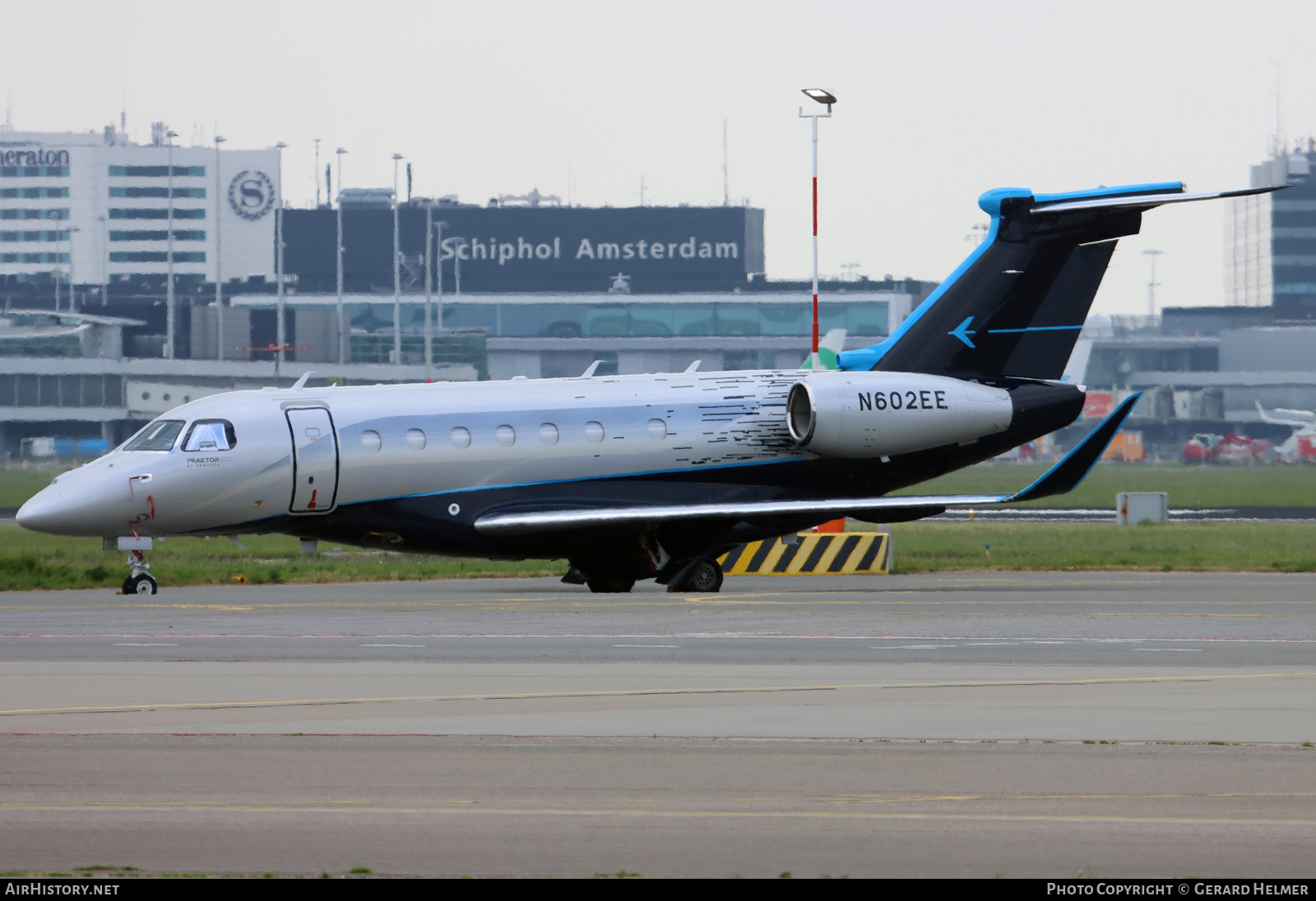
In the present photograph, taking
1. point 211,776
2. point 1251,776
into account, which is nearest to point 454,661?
point 211,776

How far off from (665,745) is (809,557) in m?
24.7

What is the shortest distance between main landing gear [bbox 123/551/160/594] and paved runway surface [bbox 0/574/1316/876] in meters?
5.13

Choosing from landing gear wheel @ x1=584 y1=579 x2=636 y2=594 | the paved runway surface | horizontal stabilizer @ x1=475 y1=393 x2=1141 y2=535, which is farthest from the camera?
landing gear wheel @ x1=584 y1=579 x2=636 y2=594

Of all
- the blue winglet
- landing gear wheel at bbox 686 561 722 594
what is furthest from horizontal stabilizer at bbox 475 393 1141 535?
landing gear wheel at bbox 686 561 722 594

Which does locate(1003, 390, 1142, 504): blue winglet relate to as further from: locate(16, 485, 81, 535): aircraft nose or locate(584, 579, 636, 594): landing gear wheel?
locate(16, 485, 81, 535): aircraft nose

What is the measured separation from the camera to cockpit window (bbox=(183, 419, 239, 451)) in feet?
96.7

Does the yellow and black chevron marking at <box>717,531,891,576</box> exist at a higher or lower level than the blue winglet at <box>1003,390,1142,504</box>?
lower

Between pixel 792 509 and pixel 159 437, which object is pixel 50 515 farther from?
pixel 792 509

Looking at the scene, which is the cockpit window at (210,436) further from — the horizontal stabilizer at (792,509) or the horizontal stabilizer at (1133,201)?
the horizontal stabilizer at (1133,201)

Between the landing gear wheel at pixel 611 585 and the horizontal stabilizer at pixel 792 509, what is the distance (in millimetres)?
1753

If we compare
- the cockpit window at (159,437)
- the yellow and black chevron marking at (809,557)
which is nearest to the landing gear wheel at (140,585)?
the cockpit window at (159,437)


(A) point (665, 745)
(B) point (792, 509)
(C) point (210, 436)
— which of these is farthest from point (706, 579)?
(A) point (665, 745)

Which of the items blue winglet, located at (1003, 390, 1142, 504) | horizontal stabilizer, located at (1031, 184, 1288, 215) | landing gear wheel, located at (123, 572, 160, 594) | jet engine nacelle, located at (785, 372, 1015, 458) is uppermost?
horizontal stabilizer, located at (1031, 184, 1288, 215)

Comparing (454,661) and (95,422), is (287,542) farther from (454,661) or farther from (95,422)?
(95,422)
